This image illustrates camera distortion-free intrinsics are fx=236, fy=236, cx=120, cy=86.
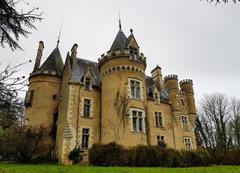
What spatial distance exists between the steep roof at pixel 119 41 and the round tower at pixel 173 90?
7270mm

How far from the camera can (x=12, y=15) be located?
238 inches

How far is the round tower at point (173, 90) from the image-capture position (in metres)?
27.5

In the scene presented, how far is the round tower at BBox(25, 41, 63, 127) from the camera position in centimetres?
2425

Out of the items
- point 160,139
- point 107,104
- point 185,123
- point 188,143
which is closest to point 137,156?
point 107,104

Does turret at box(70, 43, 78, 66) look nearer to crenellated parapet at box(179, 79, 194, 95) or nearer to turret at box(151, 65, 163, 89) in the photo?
turret at box(151, 65, 163, 89)

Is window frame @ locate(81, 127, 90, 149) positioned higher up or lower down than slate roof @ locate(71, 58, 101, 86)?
lower down

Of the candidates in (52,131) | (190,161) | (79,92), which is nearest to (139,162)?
(190,161)

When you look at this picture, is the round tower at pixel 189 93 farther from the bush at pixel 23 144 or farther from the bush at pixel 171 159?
the bush at pixel 23 144

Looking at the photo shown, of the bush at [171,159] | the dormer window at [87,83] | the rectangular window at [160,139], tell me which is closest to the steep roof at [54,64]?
the dormer window at [87,83]

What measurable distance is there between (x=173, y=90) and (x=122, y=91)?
27.2 feet

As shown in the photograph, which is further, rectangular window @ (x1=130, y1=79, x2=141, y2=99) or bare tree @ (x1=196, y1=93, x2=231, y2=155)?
bare tree @ (x1=196, y1=93, x2=231, y2=155)

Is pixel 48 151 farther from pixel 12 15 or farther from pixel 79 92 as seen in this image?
pixel 12 15

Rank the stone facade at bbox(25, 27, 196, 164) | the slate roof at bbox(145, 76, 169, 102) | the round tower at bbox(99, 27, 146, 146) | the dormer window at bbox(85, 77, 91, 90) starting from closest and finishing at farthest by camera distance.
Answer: the round tower at bbox(99, 27, 146, 146), the stone facade at bbox(25, 27, 196, 164), the dormer window at bbox(85, 77, 91, 90), the slate roof at bbox(145, 76, 169, 102)

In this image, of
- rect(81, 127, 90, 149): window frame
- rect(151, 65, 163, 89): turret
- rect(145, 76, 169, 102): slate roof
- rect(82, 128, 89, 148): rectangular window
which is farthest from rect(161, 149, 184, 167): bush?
rect(151, 65, 163, 89): turret
